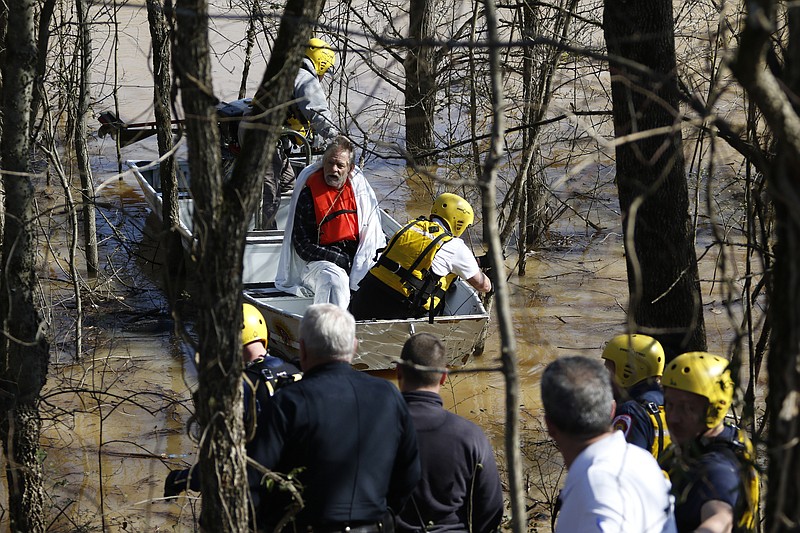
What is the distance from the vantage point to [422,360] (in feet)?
14.6

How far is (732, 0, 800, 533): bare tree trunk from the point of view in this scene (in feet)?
7.73

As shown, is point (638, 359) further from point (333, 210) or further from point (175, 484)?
point (333, 210)

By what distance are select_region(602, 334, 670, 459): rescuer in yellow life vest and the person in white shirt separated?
72cm

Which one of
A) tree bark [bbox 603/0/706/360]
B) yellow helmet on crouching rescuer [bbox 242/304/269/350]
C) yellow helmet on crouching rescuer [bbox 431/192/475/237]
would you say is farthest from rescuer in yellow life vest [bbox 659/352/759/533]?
yellow helmet on crouching rescuer [bbox 431/192/475/237]

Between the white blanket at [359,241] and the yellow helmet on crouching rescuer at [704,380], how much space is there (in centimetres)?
473

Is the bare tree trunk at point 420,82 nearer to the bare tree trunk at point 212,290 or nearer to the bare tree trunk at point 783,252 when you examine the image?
the bare tree trunk at point 212,290

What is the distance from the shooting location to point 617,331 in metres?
10.4

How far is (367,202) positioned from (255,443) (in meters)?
5.13

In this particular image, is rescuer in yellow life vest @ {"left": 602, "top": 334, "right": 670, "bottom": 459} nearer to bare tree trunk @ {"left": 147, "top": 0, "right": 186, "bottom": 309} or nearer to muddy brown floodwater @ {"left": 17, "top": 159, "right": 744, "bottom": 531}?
muddy brown floodwater @ {"left": 17, "top": 159, "right": 744, "bottom": 531}

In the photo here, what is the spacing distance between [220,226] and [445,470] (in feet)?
5.83

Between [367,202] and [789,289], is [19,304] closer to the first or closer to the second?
[789,289]

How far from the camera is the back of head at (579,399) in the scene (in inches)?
131

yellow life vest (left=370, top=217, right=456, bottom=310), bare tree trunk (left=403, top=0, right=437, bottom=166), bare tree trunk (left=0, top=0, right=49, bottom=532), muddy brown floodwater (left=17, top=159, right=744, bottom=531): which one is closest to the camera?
bare tree trunk (left=0, top=0, right=49, bottom=532)

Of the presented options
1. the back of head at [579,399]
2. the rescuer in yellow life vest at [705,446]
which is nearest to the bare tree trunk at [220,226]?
the back of head at [579,399]
